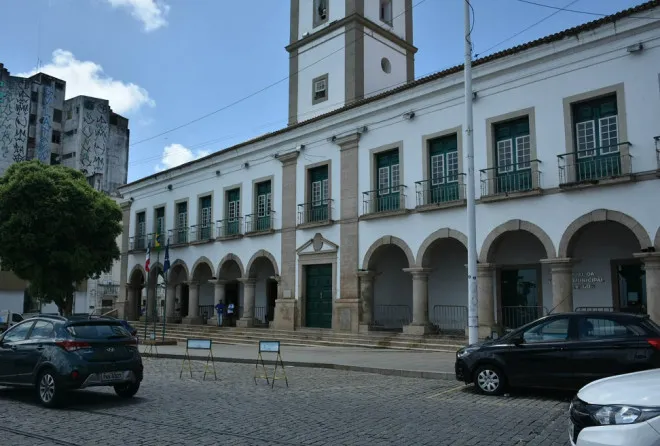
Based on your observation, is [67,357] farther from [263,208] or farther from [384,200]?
[263,208]

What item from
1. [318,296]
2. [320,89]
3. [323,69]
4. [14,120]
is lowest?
[318,296]

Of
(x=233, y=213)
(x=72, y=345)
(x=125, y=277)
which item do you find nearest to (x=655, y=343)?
(x=72, y=345)

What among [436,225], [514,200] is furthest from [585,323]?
[436,225]

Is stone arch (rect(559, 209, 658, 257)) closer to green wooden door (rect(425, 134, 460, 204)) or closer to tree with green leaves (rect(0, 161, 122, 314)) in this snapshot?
green wooden door (rect(425, 134, 460, 204))

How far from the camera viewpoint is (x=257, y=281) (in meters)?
29.2

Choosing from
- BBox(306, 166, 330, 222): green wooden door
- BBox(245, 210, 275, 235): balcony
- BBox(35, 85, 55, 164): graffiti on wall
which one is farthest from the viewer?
BBox(35, 85, 55, 164): graffiti on wall

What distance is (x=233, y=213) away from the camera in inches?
1146

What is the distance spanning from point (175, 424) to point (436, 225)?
44.3ft

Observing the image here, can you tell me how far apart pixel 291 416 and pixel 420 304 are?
1214cm

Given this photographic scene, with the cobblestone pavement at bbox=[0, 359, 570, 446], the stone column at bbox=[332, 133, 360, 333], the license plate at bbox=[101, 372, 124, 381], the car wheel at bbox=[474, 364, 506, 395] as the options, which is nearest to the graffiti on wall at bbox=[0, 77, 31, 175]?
the stone column at bbox=[332, 133, 360, 333]

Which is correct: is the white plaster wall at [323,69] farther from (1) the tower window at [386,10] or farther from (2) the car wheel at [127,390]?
(2) the car wheel at [127,390]

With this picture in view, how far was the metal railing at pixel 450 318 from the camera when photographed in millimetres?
20938

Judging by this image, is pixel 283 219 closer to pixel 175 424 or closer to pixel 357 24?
pixel 357 24

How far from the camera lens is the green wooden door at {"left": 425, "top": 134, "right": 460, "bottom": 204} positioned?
65.5ft
